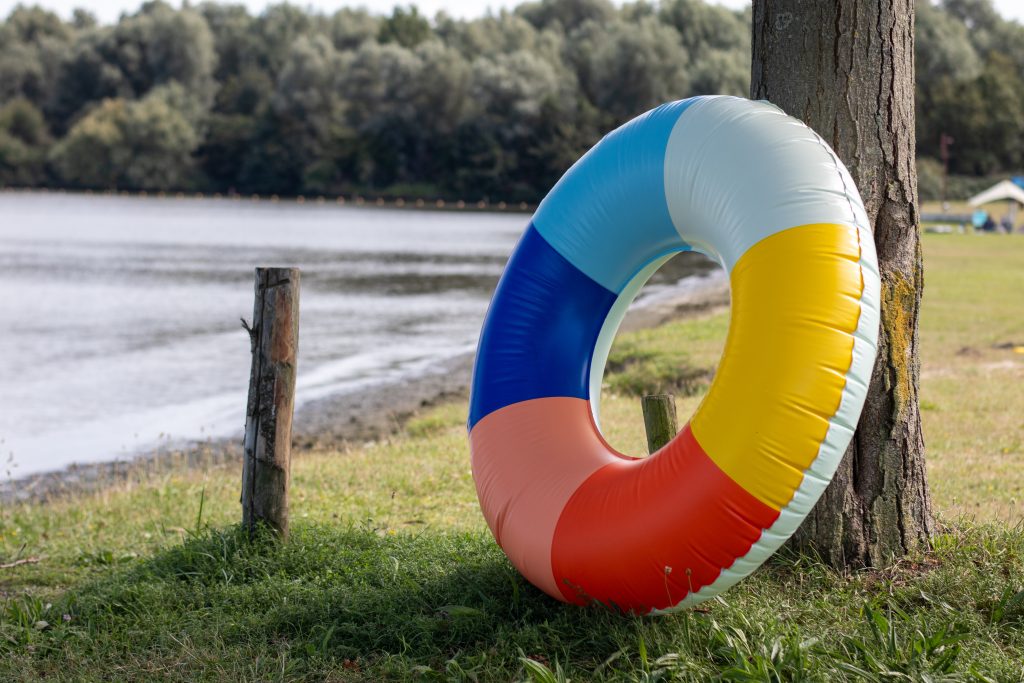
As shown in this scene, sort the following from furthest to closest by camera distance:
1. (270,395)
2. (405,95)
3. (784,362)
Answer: (405,95) → (270,395) → (784,362)

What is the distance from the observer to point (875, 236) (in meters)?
3.84

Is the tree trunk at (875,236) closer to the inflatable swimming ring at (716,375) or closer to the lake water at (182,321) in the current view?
the inflatable swimming ring at (716,375)

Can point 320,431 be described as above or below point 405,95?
below

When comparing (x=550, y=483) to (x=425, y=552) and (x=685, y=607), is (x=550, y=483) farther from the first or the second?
(x=425, y=552)

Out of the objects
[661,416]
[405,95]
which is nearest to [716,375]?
[661,416]

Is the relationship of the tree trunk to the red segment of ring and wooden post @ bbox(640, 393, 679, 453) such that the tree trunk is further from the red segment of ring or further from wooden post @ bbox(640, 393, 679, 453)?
the red segment of ring

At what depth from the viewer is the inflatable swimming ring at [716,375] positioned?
296 centimetres

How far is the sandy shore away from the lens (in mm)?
7820

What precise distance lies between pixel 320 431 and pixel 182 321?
888cm

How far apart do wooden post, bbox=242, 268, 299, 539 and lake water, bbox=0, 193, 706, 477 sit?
134 inches

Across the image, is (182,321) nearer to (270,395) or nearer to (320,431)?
(320,431)

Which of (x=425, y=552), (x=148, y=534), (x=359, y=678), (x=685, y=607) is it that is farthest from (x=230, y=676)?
(x=148, y=534)

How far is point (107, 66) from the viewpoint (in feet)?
301

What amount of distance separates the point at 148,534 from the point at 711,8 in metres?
84.2
